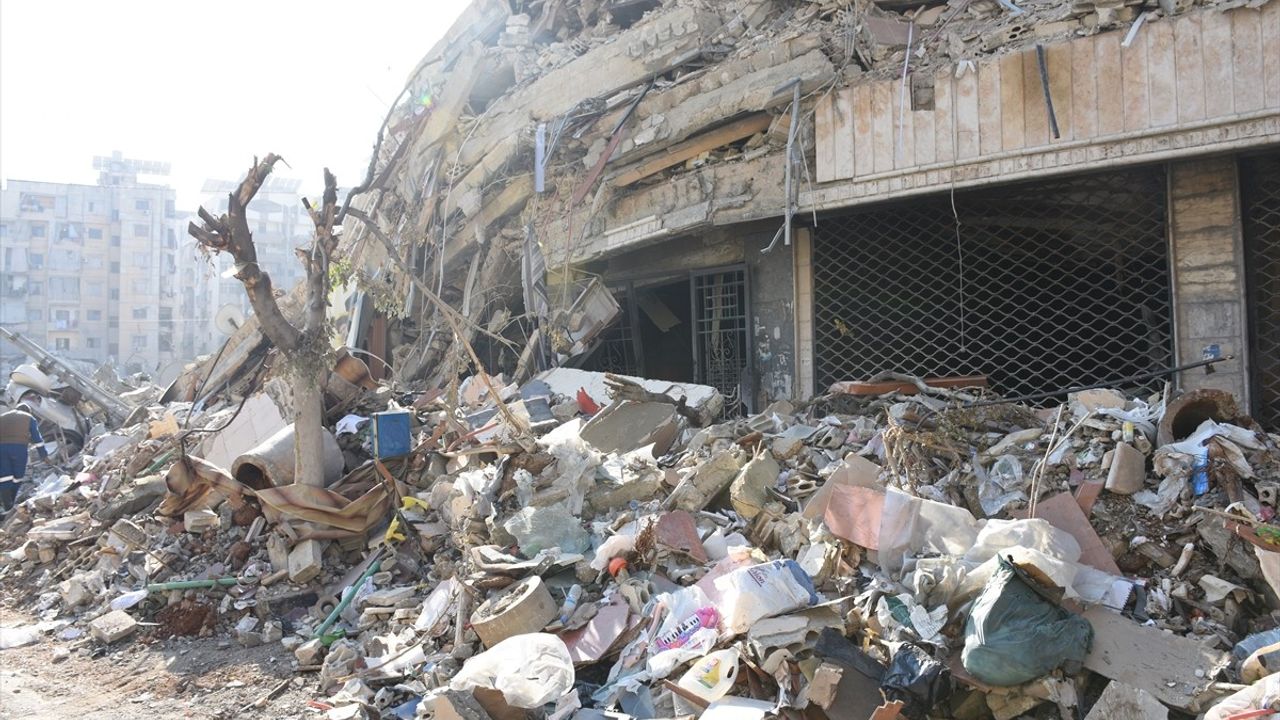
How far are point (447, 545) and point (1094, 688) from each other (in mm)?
4463

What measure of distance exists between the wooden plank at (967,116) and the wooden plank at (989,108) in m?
0.03

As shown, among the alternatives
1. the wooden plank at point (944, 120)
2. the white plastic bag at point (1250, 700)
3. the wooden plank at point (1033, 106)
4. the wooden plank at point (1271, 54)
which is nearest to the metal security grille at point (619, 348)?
the wooden plank at point (944, 120)

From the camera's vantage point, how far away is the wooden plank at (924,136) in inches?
261

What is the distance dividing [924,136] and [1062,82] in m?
1.03

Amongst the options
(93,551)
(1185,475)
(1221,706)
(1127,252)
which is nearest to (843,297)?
(1127,252)

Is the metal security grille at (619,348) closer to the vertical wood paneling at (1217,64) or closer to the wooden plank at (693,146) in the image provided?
the wooden plank at (693,146)

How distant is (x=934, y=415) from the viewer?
→ 218 inches

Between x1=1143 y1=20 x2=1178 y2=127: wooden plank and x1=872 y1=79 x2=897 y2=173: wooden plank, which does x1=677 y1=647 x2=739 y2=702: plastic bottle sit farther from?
x1=1143 y1=20 x2=1178 y2=127: wooden plank

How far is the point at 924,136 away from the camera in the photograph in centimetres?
668

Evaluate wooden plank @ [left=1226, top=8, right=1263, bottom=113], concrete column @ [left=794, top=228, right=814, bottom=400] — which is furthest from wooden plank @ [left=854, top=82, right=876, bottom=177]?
wooden plank @ [left=1226, top=8, right=1263, bottom=113]

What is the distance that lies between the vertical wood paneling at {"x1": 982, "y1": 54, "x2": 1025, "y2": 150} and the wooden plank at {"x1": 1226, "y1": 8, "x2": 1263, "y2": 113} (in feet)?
4.30

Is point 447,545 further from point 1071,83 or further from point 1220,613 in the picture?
point 1071,83

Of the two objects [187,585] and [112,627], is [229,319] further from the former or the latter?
[112,627]

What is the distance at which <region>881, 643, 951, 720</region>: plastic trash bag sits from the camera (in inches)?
136
